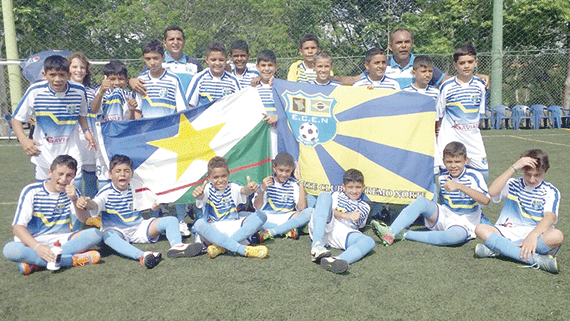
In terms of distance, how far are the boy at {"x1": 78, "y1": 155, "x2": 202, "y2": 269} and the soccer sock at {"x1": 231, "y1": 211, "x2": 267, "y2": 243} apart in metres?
0.48

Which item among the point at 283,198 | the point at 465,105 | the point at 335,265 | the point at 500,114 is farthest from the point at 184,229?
the point at 500,114

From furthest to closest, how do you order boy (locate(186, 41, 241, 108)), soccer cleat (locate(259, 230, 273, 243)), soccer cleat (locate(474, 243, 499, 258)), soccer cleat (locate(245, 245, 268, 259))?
boy (locate(186, 41, 241, 108))
soccer cleat (locate(259, 230, 273, 243))
soccer cleat (locate(245, 245, 268, 259))
soccer cleat (locate(474, 243, 499, 258))

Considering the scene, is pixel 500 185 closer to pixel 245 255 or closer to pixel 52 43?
pixel 245 255

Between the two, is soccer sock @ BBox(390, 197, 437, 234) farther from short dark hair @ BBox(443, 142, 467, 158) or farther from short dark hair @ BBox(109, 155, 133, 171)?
short dark hair @ BBox(109, 155, 133, 171)

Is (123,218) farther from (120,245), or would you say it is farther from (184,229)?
(184,229)

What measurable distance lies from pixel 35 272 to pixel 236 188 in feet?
5.58

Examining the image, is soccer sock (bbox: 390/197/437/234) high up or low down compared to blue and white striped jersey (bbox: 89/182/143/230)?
down

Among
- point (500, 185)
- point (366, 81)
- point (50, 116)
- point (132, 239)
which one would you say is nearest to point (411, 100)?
point (366, 81)

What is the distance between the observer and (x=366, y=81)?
5559 mm

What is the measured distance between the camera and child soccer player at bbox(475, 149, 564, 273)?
384 centimetres

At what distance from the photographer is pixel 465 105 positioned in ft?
16.8

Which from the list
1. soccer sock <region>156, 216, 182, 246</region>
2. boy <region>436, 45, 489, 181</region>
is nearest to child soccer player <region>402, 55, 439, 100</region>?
boy <region>436, 45, 489, 181</region>

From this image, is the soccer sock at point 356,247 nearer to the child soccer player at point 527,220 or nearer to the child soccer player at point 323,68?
the child soccer player at point 527,220

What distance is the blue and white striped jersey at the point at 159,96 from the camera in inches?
209
